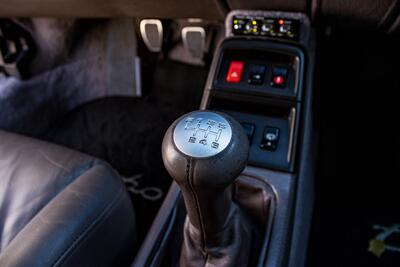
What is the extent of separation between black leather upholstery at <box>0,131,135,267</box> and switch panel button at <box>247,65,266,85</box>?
0.34 m

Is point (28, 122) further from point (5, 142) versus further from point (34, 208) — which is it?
point (34, 208)

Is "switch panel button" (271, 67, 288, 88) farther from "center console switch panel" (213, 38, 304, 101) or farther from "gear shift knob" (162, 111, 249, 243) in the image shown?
"gear shift knob" (162, 111, 249, 243)

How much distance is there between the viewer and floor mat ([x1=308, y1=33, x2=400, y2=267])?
122 cm

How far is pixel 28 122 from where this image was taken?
162 centimetres

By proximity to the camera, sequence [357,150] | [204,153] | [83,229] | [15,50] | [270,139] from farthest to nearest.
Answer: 1. [15,50]
2. [357,150]
3. [270,139]
4. [83,229]
5. [204,153]

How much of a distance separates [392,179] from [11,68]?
133 cm

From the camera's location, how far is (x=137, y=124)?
167 cm

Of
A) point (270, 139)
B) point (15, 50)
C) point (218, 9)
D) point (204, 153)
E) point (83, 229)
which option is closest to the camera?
Answer: point (204, 153)

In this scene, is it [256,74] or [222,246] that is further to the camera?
[256,74]

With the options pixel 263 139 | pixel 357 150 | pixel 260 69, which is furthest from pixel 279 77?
pixel 357 150

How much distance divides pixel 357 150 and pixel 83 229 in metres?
1.04

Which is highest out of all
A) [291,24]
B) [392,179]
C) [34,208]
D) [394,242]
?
[291,24]

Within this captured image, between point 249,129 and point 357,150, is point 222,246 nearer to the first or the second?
point 249,129

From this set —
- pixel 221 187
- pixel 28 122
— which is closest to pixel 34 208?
pixel 221 187
